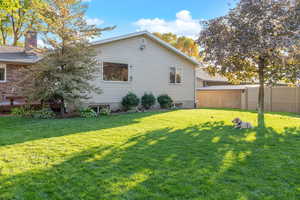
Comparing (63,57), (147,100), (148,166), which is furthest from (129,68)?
(148,166)

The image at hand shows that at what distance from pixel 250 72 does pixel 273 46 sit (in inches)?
92.8

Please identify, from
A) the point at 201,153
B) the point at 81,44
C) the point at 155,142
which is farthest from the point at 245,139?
the point at 81,44

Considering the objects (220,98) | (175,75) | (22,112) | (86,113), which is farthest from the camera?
(220,98)

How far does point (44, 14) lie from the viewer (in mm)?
8773

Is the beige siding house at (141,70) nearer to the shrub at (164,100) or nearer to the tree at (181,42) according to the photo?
the shrub at (164,100)

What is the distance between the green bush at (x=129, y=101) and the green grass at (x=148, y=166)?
556 cm

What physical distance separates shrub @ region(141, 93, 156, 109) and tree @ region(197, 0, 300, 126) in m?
3.93

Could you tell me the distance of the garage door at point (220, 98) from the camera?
16.2 metres

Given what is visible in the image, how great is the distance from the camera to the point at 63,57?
876cm

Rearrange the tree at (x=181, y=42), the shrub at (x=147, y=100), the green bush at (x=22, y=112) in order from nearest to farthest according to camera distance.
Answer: the green bush at (x=22, y=112), the shrub at (x=147, y=100), the tree at (x=181, y=42)

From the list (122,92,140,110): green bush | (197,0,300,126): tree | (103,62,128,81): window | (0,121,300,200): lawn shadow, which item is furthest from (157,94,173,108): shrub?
(0,121,300,200): lawn shadow

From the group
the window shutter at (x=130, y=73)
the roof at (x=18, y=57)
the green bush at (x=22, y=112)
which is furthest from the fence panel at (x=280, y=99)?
the roof at (x=18, y=57)

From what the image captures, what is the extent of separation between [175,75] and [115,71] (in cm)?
439

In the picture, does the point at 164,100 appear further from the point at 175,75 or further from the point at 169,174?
the point at 169,174
